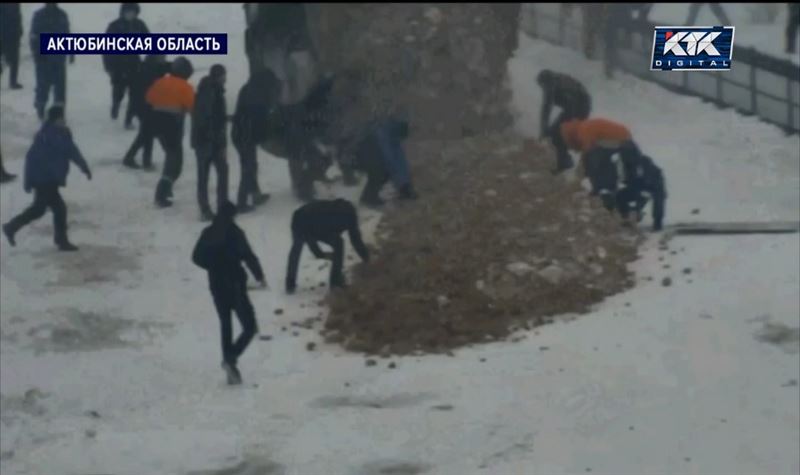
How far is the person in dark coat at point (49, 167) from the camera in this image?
59.2ft

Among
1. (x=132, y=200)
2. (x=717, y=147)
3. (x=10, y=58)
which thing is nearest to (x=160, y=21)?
(x=10, y=58)

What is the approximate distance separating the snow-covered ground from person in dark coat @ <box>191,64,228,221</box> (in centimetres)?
39

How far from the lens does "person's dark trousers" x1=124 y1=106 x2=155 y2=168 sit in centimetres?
2070

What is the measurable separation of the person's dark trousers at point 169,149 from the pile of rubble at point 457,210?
1914 millimetres

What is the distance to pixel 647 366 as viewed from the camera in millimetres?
14867

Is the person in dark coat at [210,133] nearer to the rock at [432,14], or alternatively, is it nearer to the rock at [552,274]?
the rock at [432,14]

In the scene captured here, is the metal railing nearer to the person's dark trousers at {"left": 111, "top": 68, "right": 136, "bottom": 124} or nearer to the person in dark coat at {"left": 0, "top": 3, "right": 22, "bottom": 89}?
the person's dark trousers at {"left": 111, "top": 68, "right": 136, "bottom": 124}

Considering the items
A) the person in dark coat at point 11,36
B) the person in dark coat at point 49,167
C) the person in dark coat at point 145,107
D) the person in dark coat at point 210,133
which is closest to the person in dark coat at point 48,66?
the person in dark coat at point 11,36

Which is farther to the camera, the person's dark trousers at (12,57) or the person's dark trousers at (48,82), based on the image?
the person's dark trousers at (12,57)

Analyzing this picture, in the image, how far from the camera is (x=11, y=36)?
76.8 feet

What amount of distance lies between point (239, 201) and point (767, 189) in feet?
16.8

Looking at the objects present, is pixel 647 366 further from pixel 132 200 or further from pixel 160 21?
pixel 160 21

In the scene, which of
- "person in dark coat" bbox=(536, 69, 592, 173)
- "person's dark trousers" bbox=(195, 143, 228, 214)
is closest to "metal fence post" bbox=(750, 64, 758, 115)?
"person in dark coat" bbox=(536, 69, 592, 173)

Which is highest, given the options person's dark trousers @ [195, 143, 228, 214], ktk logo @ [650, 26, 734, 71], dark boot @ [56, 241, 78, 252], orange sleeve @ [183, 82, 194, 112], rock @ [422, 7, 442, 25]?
ktk logo @ [650, 26, 734, 71]
